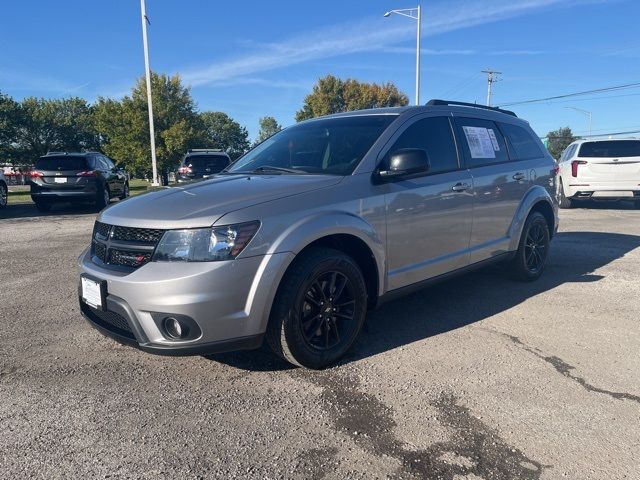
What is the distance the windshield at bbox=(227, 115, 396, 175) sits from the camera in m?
3.77

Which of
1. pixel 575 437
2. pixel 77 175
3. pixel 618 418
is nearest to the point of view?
pixel 575 437

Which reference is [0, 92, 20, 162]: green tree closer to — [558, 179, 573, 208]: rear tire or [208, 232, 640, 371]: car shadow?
[558, 179, 573, 208]: rear tire

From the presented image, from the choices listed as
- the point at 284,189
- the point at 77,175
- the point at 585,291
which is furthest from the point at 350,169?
the point at 77,175

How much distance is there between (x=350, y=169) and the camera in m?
3.59

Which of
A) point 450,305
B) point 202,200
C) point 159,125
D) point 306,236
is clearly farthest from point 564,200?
point 159,125

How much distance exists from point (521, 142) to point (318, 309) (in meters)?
3.47

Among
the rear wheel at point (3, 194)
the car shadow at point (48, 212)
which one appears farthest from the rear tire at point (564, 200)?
the rear wheel at point (3, 194)

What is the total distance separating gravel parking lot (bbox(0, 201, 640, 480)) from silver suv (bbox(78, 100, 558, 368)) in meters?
0.37

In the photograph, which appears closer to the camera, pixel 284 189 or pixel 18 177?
pixel 284 189

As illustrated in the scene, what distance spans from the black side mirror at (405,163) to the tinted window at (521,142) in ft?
6.80

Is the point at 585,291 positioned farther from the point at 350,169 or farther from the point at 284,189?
the point at 284,189

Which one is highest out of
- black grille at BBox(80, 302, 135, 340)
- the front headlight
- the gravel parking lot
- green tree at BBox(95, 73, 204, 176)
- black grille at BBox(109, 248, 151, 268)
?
green tree at BBox(95, 73, 204, 176)

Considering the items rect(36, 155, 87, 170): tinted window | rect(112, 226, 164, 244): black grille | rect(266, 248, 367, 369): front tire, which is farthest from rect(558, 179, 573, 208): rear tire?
rect(36, 155, 87, 170): tinted window

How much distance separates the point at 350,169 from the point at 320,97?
44.5 m
